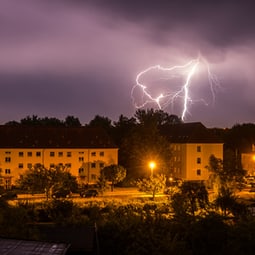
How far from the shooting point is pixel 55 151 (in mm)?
59500

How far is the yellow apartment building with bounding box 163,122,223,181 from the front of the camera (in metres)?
66.9

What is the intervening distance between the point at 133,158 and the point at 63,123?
104 feet

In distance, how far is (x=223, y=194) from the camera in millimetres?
39312

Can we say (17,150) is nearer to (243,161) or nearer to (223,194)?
(223,194)

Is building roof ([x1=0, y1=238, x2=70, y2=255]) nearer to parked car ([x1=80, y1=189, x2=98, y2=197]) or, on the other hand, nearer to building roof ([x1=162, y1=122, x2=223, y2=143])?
parked car ([x1=80, y1=189, x2=98, y2=197])

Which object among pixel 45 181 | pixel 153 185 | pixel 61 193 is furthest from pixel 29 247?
pixel 153 185

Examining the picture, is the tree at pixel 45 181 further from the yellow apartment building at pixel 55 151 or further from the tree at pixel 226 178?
the tree at pixel 226 178

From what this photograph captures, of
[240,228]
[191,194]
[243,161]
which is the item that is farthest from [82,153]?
[240,228]

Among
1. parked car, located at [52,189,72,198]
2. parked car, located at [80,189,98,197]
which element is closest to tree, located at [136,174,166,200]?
parked car, located at [80,189,98,197]

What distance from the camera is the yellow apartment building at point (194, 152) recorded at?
66.9 m

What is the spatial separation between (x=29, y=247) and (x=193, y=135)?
53.2 meters

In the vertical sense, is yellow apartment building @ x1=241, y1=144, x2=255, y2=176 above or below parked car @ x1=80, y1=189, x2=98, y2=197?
above

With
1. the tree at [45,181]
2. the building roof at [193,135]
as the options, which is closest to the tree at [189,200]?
the tree at [45,181]

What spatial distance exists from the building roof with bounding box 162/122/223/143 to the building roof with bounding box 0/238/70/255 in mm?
51994
